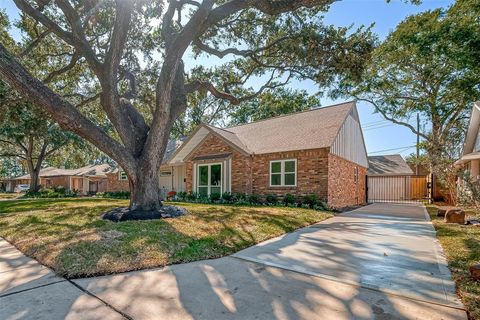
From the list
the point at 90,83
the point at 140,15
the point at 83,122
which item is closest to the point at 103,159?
the point at 90,83

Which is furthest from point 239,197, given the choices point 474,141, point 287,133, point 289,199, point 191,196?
point 474,141

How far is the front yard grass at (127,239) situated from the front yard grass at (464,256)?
11.1 ft

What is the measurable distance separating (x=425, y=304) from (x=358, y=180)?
16.2 meters

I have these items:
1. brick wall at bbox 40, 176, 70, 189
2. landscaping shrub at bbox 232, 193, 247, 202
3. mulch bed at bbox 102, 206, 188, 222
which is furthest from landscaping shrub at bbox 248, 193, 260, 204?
brick wall at bbox 40, 176, 70, 189

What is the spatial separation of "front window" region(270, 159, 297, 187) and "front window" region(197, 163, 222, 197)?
3417mm

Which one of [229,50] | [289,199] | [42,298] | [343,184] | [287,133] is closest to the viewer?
[42,298]

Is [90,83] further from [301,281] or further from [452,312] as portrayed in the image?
[452,312]

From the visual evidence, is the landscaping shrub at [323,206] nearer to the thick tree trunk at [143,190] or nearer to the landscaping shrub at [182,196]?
the thick tree trunk at [143,190]

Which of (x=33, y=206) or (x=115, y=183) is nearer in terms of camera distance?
(x=33, y=206)

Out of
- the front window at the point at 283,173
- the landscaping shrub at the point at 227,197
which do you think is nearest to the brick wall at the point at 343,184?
the front window at the point at 283,173

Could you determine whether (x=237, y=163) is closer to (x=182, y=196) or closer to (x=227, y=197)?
(x=227, y=197)

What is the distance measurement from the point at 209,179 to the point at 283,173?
199 inches

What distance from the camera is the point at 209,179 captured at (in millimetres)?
17062

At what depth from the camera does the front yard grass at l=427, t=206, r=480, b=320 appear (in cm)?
311
